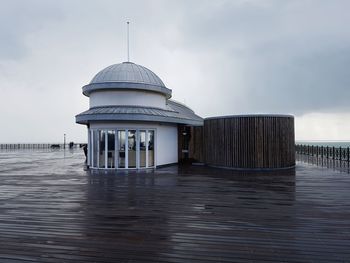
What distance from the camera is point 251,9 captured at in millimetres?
18375

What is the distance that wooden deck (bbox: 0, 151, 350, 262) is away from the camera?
4.23 meters

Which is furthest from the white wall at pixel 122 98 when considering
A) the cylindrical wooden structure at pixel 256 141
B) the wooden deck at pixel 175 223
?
the wooden deck at pixel 175 223

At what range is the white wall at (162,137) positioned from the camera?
16.0m

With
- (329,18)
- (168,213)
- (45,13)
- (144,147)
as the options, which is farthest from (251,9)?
(168,213)

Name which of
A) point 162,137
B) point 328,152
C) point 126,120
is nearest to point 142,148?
point 162,137

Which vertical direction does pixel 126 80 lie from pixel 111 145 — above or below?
above

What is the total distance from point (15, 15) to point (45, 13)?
1732 mm

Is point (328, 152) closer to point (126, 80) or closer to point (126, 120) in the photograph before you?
point (126, 120)

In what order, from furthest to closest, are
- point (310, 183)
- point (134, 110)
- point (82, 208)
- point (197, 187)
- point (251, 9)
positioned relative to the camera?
point (251, 9)
point (134, 110)
point (310, 183)
point (197, 187)
point (82, 208)

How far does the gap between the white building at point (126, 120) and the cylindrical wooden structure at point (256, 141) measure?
3.40 meters

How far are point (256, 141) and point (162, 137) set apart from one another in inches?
232

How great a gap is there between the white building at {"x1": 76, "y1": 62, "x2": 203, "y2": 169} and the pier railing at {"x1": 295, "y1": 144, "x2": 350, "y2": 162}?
13855 millimetres

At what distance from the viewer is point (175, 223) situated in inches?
229

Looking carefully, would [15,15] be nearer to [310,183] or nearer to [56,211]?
[56,211]
